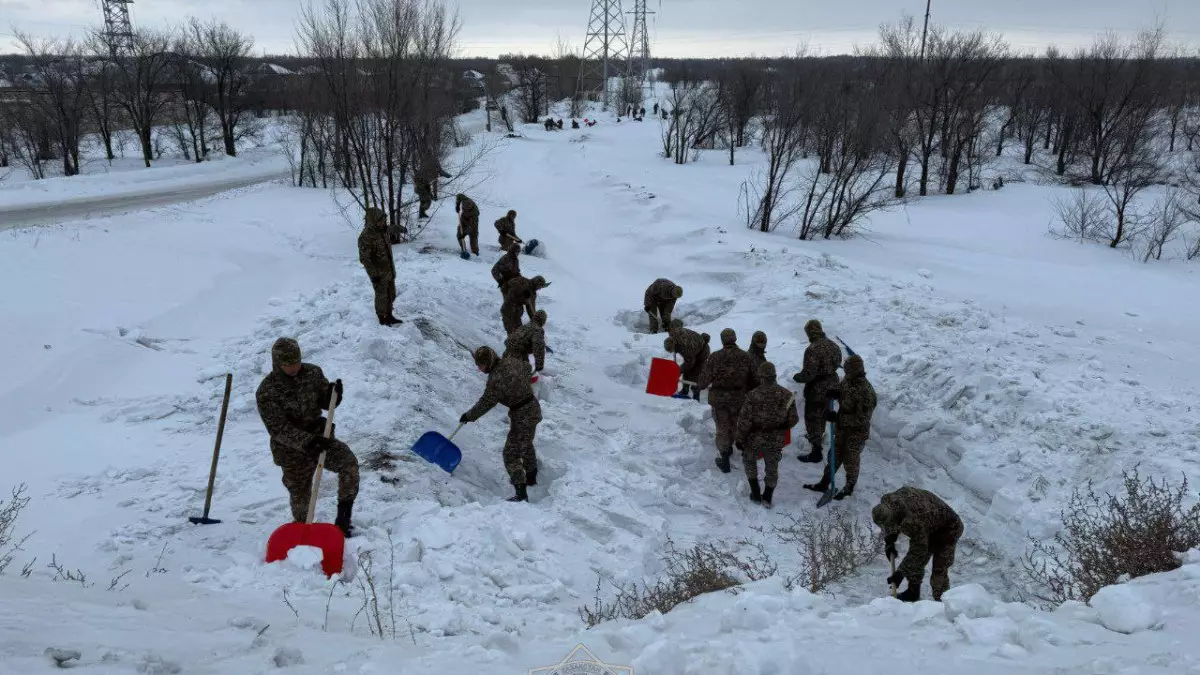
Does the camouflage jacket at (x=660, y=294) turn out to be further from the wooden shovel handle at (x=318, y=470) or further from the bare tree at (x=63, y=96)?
the bare tree at (x=63, y=96)

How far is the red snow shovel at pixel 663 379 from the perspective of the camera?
910 cm

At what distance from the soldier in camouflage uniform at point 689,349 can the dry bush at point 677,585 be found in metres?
3.18

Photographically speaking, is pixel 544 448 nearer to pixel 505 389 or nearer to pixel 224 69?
pixel 505 389

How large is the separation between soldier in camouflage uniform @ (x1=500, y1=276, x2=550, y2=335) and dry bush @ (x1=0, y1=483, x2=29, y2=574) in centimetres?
565

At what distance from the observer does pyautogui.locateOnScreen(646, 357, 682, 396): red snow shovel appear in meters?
9.10

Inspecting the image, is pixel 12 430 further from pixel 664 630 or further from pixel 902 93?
pixel 902 93

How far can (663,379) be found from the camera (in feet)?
29.9

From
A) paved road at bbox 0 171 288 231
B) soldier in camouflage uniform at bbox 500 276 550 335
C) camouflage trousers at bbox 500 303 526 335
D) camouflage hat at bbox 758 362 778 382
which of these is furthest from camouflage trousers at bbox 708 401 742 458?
paved road at bbox 0 171 288 231

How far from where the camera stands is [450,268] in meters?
13.5

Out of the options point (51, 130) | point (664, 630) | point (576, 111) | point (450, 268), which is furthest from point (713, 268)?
point (576, 111)

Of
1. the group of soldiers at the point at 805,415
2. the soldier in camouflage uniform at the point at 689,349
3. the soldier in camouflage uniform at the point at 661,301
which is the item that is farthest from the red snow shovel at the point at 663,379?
the soldier in camouflage uniform at the point at 661,301

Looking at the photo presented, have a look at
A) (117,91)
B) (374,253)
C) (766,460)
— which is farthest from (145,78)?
(766,460)

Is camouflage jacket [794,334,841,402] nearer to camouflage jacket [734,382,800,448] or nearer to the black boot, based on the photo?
camouflage jacket [734,382,800,448]

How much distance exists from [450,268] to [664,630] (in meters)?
10.6
